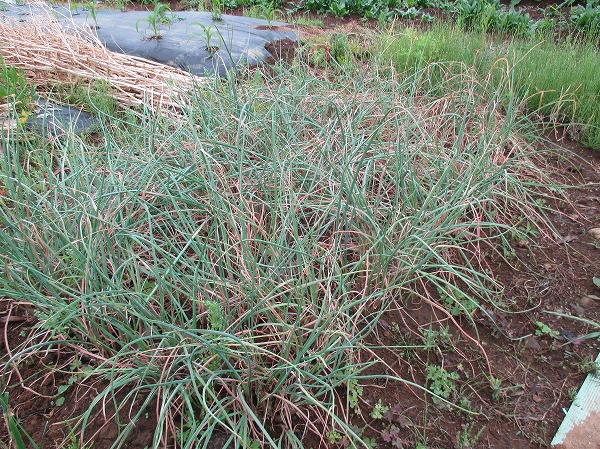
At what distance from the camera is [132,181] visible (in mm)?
2033

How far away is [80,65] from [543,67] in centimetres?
321

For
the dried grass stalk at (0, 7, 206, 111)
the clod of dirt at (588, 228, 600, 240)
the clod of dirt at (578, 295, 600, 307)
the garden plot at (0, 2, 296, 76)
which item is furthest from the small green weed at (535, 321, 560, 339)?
the garden plot at (0, 2, 296, 76)

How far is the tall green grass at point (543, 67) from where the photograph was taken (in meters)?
2.89

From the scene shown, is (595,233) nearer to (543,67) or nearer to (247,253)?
(543,67)

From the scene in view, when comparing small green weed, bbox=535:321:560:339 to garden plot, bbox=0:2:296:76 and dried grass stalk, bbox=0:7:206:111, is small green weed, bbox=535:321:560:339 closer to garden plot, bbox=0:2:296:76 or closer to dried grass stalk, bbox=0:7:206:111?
dried grass stalk, bbox=0:7:206:111

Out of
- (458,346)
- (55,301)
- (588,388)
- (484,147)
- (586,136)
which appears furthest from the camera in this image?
(586,136)

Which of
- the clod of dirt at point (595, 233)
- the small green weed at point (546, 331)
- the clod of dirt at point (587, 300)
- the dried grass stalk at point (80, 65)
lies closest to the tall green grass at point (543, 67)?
the clod of dirt at point (595, 233)

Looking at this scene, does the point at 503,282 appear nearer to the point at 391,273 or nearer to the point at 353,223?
the point at 391,273

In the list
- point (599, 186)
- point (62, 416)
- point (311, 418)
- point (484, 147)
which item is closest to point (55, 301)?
point (62, 416)

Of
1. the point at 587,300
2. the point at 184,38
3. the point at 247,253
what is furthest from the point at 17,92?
the point at 587,300

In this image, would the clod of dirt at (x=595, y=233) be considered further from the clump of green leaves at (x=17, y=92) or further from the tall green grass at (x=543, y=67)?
the clump of green leaves at (x=17, y=92)

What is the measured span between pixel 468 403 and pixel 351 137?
1277 millimetres

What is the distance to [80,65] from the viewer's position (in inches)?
134

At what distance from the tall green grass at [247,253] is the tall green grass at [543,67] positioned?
0.35 m
